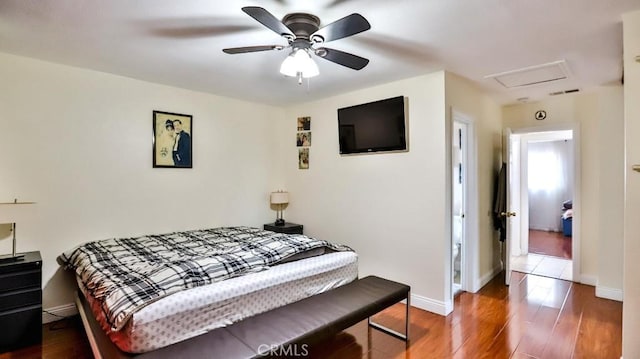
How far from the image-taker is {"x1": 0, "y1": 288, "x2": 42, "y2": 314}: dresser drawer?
2.44m

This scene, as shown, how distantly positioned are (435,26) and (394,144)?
55.5 inches

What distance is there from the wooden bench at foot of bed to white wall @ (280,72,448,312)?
790mm

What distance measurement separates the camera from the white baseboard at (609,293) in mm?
3525

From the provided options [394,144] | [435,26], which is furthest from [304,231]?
[435,26]

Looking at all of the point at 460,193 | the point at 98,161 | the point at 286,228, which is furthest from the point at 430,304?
the point at 98,161

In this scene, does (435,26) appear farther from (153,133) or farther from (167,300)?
(153,133)

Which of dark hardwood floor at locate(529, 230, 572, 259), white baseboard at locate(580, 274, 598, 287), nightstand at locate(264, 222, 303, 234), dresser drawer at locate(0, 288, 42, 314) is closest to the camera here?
dresser drawer at locate(0, 288, 42, 314)

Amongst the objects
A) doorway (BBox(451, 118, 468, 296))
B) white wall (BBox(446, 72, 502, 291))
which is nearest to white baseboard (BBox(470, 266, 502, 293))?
white wall (BBox(446, 72, 502, 291))

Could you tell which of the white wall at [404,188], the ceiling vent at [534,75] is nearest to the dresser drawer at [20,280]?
the white wall at [404,188]

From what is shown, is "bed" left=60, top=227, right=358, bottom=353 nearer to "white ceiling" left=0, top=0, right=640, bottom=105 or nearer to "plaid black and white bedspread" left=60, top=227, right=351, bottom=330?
"plaid black and white bedspread" left=60, top=227, right=351, bottom=330

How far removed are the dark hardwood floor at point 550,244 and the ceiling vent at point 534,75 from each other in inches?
134

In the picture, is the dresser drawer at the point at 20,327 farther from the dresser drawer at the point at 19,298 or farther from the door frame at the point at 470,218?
the door frame at the point at 470,218

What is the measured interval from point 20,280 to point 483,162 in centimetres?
467

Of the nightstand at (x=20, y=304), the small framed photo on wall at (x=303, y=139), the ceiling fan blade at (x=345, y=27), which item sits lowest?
the nightstand at (x=20, y=304)
